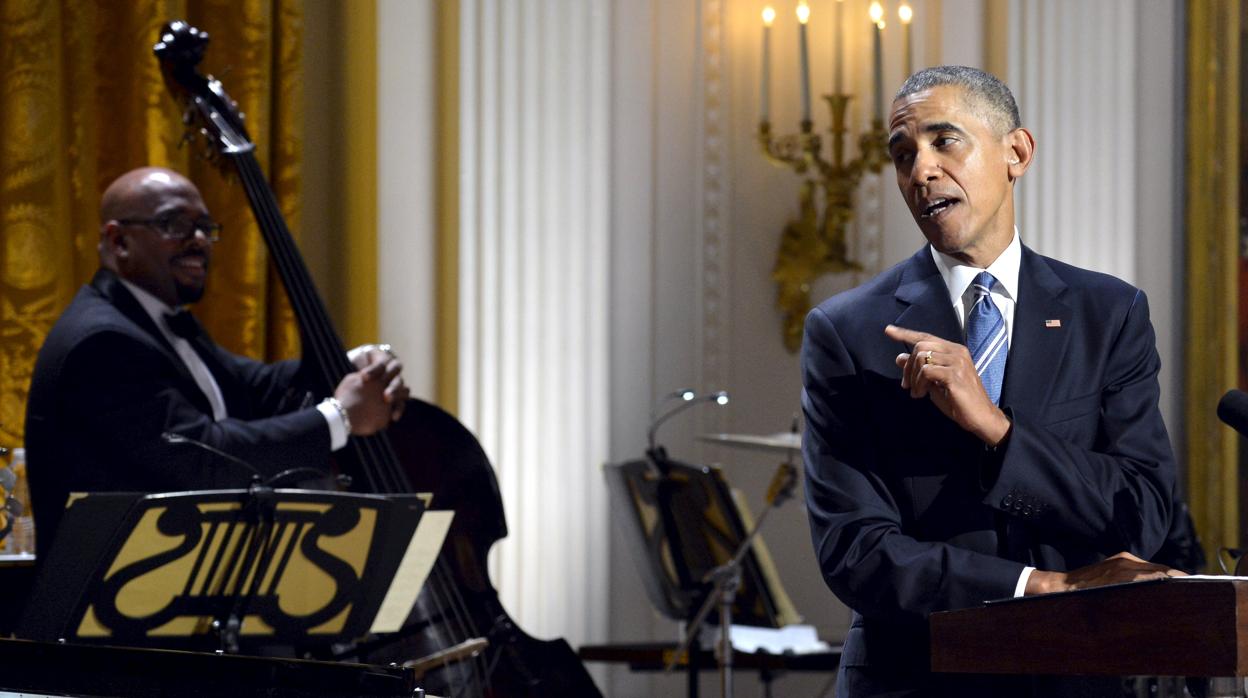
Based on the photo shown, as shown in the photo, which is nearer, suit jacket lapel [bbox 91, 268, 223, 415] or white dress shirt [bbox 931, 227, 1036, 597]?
white dress shirt [bbox 931, 227, 1036, 597]

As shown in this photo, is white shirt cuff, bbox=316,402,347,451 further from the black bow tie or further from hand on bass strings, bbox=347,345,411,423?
the black bow tie

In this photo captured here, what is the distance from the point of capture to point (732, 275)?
5.44m

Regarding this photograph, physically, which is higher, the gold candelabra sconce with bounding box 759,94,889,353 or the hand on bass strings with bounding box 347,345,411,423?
the gold candelabra sconce with bounding box 759,94,889,353

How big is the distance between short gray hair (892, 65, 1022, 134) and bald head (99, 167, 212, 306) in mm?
2194

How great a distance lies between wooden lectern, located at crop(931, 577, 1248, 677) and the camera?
1.30 metres

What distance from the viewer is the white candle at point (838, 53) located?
5316 mm

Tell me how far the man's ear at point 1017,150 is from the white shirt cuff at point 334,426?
181cm

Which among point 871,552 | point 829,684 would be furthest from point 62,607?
point 829,684

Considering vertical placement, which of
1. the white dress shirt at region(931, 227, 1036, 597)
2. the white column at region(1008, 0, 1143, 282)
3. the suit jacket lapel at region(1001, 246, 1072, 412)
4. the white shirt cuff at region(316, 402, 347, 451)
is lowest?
the white shirt cuff at region(316, 402, 347, 451)

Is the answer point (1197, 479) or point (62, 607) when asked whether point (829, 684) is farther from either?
point (62, 607)

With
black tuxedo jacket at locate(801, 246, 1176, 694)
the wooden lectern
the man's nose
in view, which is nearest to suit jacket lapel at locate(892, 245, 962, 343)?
black tuxedo jacket at locate(801, 246, 1176, 694)

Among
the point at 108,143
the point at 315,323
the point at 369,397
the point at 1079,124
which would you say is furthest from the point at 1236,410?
the point at 1079,124

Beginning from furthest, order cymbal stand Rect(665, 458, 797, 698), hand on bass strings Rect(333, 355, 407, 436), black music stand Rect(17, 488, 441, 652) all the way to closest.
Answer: cymbal stand Rect(665, 458, 797, 698)
hand on bass strings Rect(333, 355, 407, 436)
black music stand Rect(17, 488, 441, 652)

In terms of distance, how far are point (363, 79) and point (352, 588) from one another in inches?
85.8
